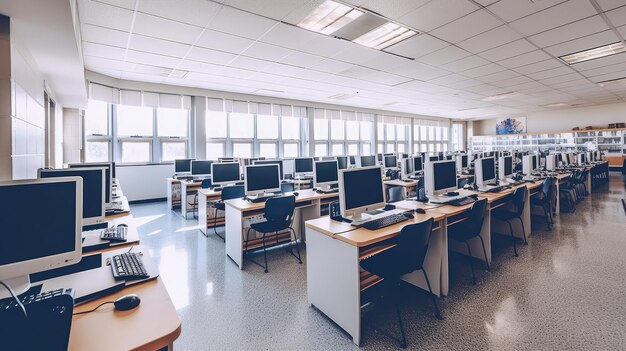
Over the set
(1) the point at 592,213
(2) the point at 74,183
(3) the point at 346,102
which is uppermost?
(3) the point at 346,102

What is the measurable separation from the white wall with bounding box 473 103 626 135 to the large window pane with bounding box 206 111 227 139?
525 inches

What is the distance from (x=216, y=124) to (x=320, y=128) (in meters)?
3.66

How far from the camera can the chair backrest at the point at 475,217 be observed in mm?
2828

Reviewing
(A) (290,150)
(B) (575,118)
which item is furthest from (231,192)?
(B) (575,118)

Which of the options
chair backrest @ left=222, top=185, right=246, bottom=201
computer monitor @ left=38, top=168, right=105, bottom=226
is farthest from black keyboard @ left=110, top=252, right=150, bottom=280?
chair backrest @ left=222, top=185, right=246, bottom=201

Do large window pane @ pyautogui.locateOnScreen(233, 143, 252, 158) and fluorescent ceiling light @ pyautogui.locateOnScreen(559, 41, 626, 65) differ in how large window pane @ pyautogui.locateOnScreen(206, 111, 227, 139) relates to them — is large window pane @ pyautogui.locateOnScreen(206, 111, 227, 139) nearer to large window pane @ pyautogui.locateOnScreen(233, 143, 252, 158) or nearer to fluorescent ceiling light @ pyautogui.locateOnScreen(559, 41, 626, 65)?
large window pane @ pyautogui.locateOnScreen(233, 143, 252, 158)

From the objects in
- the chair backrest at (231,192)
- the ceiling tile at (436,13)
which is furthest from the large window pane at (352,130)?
the ceiling tile at (436,13)

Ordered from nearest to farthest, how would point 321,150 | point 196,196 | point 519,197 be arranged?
point 519,197 → point 196,196 → point 321,150

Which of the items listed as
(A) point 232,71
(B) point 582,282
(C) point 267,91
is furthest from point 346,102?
(B) point 582,282

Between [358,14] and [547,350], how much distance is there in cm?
349

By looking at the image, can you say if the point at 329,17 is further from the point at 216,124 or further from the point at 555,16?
the point at 216,124

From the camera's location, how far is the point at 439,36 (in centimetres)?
398

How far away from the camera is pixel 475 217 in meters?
2.87

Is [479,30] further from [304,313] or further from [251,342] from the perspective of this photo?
[251,342]
